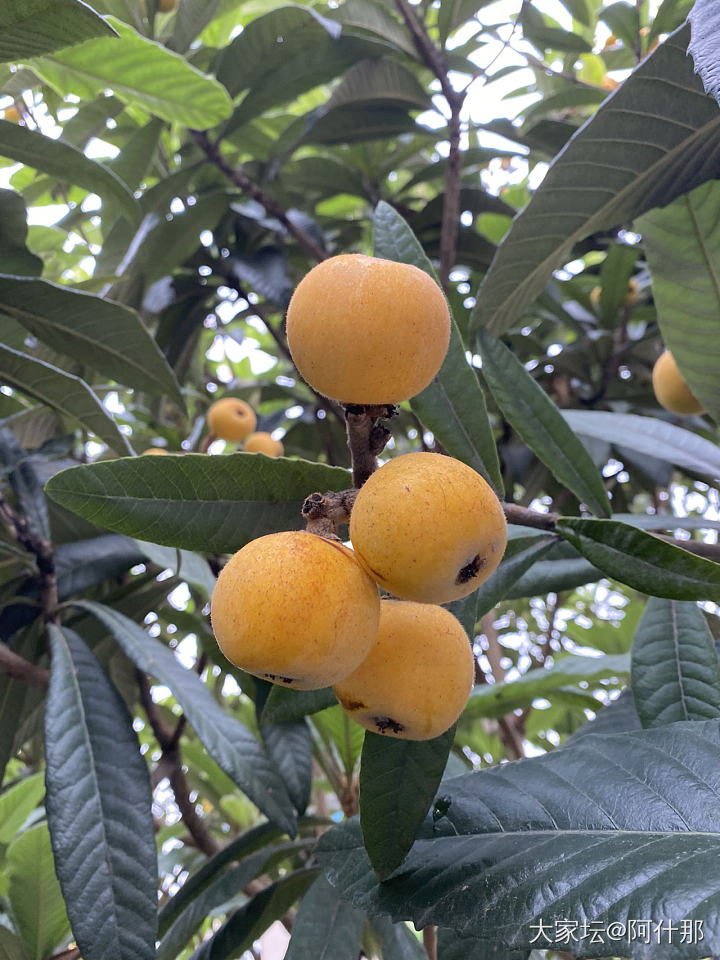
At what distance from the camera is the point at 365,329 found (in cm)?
59

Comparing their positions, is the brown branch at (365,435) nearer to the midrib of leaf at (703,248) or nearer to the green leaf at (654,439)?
the green leaf at (654,439)

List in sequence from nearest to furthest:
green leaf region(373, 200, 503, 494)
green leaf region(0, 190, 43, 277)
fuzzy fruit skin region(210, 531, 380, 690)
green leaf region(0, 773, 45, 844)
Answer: fuzzy fruit skin region(210, 531, 380, 690) → green leaf region(373, 200, 503, 494) → green leaf region(0, 190, 43, 277) → green leaf region(0, 773, 45, 844)

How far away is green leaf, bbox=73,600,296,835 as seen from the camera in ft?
Answer: 3.29

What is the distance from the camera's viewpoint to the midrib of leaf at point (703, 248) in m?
1.17

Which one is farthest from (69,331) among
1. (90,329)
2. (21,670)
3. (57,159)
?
(21,670)

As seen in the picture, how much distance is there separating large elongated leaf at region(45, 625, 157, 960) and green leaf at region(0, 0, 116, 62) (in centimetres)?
75

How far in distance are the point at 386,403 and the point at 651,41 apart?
162cm

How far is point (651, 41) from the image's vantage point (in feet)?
5.97

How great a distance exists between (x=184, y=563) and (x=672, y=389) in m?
0.90

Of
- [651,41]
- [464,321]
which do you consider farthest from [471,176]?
[464,321]

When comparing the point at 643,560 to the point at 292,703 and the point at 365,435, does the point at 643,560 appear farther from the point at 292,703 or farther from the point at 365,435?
the point at 292,703

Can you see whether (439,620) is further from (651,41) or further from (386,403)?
(651,41)

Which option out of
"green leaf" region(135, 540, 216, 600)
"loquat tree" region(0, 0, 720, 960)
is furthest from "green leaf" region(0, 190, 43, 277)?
"green leaf" region(135, 540, 216, 600)

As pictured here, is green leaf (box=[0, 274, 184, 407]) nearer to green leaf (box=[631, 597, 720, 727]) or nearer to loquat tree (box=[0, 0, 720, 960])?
loquat tree (box=[0, 0, 720, 960])
